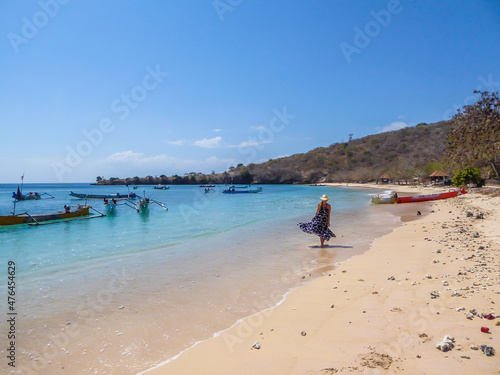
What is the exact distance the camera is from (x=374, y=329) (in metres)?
4.42

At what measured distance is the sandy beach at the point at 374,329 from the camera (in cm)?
355

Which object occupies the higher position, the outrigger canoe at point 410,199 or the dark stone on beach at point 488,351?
the dark stone on beach at point 488,351

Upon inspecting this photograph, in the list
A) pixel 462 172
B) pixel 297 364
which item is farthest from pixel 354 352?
pixel 462 172

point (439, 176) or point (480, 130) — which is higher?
point (480, 130)

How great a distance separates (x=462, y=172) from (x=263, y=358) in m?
48.9

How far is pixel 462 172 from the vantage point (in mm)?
42031

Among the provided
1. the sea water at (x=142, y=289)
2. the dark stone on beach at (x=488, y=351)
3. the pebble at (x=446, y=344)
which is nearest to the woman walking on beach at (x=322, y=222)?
the sea water at (x=142, y=289)

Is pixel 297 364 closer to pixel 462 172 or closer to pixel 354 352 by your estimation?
pixel 354 352

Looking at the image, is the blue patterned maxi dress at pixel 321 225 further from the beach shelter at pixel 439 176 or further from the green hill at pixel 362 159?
the green hill at pixel 362 159

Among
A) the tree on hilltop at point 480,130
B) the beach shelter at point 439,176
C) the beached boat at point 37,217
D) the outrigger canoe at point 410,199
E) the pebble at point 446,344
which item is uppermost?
the tree on hilltop at point 480,130

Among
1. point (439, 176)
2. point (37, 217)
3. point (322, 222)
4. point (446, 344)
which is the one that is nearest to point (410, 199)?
point (322, 222)

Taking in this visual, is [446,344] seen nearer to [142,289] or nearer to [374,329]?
[374,329]

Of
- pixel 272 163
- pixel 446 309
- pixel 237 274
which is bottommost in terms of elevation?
pixel 237 274

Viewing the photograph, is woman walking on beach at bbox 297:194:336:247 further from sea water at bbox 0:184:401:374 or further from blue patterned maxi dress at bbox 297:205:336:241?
sea water at bbox 0:184:401:374
